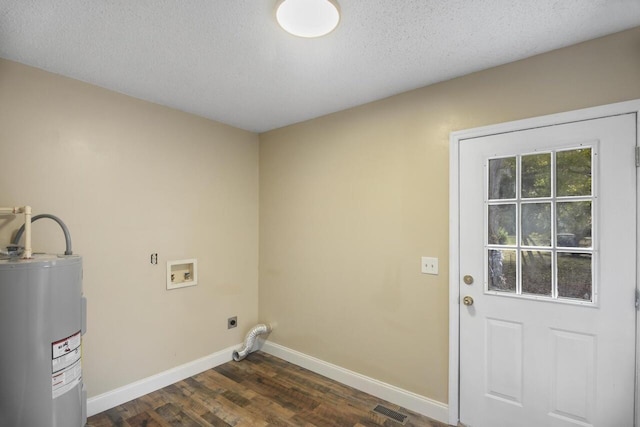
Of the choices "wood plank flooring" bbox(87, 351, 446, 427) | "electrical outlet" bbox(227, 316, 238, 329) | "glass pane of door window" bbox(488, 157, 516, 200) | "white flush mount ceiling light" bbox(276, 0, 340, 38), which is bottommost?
→ "wood plank flooring" bbox(87, 351, 446, 427)

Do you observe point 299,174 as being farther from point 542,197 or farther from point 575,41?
point 575,41

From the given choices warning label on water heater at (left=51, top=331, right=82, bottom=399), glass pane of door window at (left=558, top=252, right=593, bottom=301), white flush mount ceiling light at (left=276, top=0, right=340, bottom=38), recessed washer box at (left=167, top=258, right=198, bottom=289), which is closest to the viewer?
white flush mount ceiling light at (left=276, top=0, right=340, bottom=38)

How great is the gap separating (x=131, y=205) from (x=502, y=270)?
2773 millimetres

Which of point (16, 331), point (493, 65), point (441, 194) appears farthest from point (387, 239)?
point (16, 331)

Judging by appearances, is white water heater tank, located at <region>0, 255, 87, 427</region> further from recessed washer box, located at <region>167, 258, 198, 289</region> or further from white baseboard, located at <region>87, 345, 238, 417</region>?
recessed washer box, located at <region>167, 258, 198, 289</region>

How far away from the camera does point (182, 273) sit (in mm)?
2877

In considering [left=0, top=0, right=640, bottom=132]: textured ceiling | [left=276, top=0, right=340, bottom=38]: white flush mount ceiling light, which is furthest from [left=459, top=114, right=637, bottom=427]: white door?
[left=276, top=0, right=340, bottom=38]: white flush mount ceiling light

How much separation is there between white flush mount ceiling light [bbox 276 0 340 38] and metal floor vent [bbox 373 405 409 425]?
254 centimetres

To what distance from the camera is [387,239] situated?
8.29 feet

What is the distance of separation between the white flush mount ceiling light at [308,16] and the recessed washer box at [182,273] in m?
2.13

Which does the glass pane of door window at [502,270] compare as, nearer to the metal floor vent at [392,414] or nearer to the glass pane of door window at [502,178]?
the glass pane of door window at [502,178]

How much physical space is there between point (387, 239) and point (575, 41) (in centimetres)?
166

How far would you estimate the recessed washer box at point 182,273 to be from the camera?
2756mm

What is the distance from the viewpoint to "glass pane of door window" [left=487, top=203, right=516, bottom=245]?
1.99 meters
